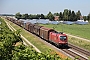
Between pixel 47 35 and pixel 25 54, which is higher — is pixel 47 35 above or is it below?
below

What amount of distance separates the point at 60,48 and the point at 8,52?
3132 centimetres

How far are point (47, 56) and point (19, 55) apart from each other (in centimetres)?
131

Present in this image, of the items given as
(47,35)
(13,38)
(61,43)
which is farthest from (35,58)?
(47,35)

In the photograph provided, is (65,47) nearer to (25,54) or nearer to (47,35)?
(47,35)

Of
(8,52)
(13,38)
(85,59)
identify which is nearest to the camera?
(8,52)

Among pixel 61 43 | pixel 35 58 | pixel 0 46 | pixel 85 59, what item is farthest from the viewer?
pixel 61 43

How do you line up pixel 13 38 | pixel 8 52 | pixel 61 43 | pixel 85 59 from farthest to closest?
pixel 61 43, pixel 85 59, pixel 13 38, pixel 8 52

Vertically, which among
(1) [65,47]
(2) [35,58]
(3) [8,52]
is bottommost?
(1) [65,47]

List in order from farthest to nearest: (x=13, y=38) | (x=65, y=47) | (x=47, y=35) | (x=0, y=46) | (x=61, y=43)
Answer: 1. (x=47, y=35)
2. (x=65, y=47)
3. (x=61, y=43)
4. (x=13, y=38)
5. (x=0, y=46)

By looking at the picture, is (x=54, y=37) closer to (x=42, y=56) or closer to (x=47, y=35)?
(x=47, y=35)

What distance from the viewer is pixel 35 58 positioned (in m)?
11.2

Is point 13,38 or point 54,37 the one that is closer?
point 13,38

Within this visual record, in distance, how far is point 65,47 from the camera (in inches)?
2052

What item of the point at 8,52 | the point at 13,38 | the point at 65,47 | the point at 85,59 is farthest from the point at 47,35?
the point at 8,52
